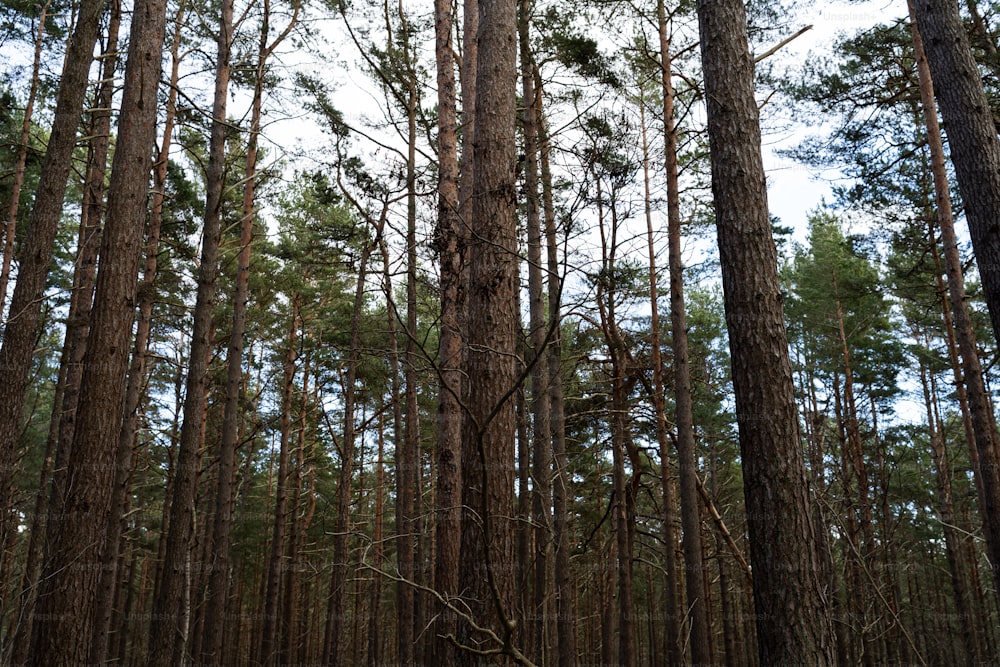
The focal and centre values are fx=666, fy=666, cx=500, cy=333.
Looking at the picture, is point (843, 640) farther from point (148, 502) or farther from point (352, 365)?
point (148, 502)

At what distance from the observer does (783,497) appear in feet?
11.7

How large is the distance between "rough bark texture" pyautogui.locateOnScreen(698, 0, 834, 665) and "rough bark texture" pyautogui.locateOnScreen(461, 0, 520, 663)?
1418mm

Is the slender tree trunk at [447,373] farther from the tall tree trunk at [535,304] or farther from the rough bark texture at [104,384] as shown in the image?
the rough bark texture at [104,384]

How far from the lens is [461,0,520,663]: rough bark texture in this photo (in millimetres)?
4336

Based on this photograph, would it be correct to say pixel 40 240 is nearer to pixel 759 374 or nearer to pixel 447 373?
pixel 447 373

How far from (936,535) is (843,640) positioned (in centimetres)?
925

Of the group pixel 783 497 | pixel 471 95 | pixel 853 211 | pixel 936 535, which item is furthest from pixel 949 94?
pixel 936 535

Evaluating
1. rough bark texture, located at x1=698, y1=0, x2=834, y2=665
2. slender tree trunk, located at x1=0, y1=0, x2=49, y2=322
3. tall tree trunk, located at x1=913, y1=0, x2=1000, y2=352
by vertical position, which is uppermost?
slender tree trunk, located at x1=0, y1=0, x2=49, y2=322

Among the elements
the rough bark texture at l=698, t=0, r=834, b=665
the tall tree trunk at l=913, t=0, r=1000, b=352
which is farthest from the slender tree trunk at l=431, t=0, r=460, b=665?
the tall tree trunk at l=913, t=0, r=1000, b=352

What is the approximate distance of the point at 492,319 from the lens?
485 centimetres

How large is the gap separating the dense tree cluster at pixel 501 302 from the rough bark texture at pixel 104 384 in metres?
0.03

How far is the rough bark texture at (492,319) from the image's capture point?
4336 mm

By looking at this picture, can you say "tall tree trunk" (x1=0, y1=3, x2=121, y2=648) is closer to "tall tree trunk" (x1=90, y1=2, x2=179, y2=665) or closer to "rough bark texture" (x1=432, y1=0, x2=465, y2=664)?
"tall tree trunk" (x1=90, y1=2, x2=179, y2=665)

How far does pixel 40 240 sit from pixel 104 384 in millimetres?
2247
